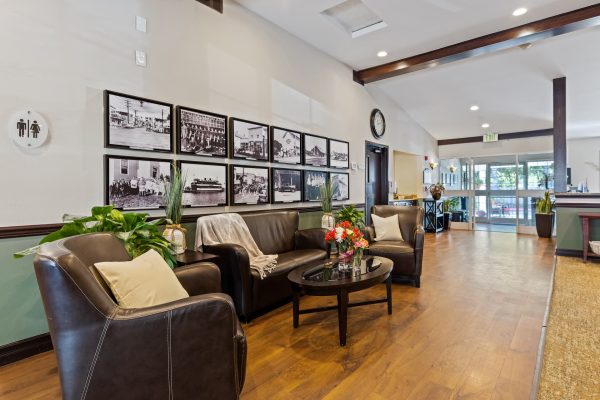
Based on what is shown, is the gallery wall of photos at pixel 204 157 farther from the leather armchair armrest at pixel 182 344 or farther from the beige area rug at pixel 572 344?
the beige area rug at pixel 572 344

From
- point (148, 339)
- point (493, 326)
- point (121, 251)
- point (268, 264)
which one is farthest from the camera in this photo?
point (268, 264)

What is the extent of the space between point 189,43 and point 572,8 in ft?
14.9

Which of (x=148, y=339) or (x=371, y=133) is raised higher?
(x=371, y=133)

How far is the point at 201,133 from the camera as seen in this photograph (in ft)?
11.2

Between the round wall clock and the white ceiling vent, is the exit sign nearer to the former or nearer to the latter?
the round wall clock

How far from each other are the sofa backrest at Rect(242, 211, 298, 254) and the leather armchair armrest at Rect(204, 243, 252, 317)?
28.1 inches

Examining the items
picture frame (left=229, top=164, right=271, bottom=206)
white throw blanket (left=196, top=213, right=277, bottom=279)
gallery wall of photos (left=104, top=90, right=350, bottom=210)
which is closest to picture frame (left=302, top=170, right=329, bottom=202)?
gallery wall of photos (left=104, top=90, right=350, bottom=210)

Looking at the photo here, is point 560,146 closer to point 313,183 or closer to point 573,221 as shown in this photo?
point 573,221

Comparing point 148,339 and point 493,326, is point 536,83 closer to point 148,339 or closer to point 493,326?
point 493,326

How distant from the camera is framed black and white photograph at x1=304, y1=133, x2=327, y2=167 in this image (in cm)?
486

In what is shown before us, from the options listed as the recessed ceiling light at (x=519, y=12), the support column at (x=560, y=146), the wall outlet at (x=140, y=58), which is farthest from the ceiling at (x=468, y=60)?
the wall outlet at (x=140, y=58)

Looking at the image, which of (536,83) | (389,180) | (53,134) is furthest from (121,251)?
(536,83)

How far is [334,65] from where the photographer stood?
217 inches

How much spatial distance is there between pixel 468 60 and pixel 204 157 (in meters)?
4.82
